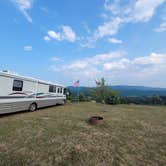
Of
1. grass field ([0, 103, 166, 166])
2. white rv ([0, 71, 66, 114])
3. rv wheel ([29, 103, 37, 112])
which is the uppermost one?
white rv ([0, 71, 66, 114])

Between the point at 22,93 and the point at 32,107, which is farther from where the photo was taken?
the point at 32,107

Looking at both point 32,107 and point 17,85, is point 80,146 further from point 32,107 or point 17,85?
point 32,107

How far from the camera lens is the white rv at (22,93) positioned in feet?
22.3

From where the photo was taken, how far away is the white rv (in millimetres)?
6797

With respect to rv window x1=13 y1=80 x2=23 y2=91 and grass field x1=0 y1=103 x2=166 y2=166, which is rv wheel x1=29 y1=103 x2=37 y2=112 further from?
grass field x1=0 y1=103 x2=166 y2=166

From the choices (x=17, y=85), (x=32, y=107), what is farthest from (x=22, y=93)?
(x=32, y=107)

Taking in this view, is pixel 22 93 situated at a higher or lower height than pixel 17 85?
lower

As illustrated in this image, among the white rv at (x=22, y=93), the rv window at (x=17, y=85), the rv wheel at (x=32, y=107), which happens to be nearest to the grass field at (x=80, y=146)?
the white rv at (x=22, y=93)

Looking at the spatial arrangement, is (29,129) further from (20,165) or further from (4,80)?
(4,80)

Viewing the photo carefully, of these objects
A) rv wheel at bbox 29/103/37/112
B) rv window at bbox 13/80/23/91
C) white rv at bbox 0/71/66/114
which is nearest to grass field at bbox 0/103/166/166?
white rv at bbox 0/71/66/114

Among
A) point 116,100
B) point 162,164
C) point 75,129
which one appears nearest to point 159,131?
point 162,164

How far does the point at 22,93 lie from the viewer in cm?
798

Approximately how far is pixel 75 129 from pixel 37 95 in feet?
15.8

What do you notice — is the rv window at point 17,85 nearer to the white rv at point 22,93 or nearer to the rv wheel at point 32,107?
the white rv at point 22,93
